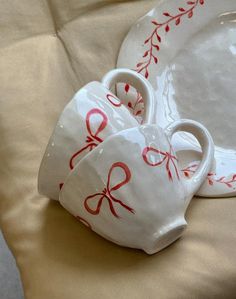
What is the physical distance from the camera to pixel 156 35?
0.74 meters

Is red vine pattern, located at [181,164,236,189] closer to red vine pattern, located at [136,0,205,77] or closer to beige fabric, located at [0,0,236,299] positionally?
beige fabric, located at [0,0,236,299]

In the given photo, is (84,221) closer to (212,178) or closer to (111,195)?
(111,195)

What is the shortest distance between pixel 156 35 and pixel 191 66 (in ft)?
0.22

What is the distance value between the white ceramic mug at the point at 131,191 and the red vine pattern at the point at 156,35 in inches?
7.3

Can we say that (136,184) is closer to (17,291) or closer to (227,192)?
(227,192)

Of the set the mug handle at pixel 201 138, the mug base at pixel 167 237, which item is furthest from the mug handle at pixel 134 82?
the mug base at pixel 167 237

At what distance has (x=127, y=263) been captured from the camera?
561 millimetres

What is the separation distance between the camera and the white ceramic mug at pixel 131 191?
53 cm

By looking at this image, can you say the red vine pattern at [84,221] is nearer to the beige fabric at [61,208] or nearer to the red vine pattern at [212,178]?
the beige fabric at [61,208]

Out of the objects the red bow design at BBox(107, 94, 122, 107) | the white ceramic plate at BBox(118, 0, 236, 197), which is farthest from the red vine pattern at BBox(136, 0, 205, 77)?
the red bow design at BBox(107, 94, 122, 107)

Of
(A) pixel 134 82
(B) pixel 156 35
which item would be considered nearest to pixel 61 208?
(A) pixel 134 82

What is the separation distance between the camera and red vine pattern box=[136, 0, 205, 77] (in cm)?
72

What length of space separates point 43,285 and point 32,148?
171 mm

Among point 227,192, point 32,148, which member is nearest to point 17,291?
point 32,148
